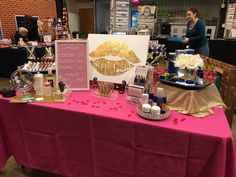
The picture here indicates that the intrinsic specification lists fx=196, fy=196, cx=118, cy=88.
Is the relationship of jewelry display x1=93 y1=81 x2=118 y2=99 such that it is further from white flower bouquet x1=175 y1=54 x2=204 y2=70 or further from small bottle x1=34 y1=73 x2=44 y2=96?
white flower bouquet x1=175 y1=54 x2=204 y2=70

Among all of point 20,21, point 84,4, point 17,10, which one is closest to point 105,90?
point 20,21

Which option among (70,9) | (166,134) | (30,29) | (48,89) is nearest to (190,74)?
(166,134)

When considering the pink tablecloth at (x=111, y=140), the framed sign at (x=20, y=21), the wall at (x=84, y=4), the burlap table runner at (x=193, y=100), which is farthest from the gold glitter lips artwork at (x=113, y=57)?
the wall at (x=84, y=4)

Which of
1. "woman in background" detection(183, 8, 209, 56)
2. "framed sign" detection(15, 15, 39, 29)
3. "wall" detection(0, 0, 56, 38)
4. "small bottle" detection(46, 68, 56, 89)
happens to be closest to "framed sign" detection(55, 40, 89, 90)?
"small bottle" detection(46, 68, 56, 89)

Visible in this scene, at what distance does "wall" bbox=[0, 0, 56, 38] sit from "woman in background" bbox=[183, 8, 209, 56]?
17.7 feet

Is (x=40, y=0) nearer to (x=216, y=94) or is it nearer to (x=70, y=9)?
(x=70, y=9)

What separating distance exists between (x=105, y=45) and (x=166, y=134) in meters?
0.90

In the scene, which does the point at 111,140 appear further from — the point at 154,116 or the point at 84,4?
the point at 84,4

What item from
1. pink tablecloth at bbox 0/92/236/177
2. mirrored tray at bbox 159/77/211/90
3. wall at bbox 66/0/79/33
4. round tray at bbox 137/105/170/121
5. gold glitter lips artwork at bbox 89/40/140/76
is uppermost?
wall at bbox 66/0/79/33

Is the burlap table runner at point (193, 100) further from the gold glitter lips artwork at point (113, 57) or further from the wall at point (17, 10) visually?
the wall at point (17, 10)

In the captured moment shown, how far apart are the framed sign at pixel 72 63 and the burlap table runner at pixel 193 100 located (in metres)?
0.62

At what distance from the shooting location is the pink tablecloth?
98 centimetres

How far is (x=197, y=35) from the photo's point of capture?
3146 mm

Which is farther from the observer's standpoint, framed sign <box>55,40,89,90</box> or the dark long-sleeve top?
the dark long-sleeve top
